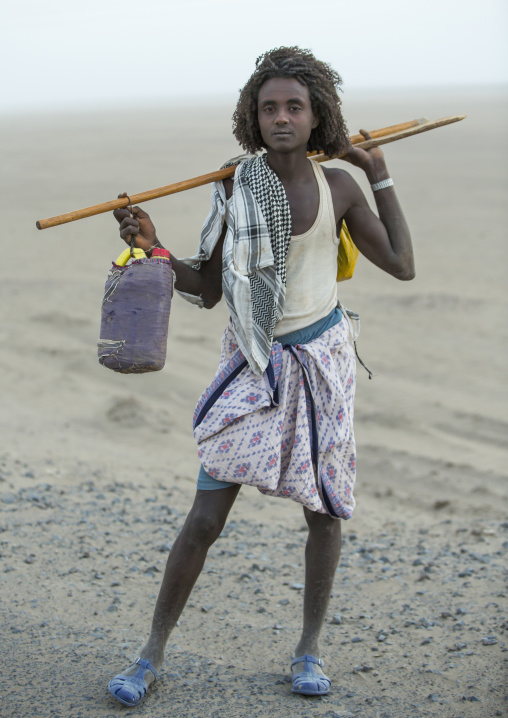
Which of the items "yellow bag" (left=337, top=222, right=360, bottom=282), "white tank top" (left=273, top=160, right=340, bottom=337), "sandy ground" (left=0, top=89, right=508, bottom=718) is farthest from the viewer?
"sandy ground" (left=0, top=89, right=508, bottom=718)

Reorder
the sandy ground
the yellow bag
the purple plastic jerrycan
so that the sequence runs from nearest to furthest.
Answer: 1. the purple plastic jerrycan
2. the yellow bag
3. the sandy ground

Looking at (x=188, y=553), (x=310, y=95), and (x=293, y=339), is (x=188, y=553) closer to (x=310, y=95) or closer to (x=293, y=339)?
(x=293, y=339)

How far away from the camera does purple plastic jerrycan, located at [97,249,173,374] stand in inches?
99.3

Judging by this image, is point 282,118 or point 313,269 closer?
point 282,118

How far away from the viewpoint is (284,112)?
258 cm

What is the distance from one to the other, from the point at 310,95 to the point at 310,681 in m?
1.83

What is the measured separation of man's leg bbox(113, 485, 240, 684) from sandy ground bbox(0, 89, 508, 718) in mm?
249

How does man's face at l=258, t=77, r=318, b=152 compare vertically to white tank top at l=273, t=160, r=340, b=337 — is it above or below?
above

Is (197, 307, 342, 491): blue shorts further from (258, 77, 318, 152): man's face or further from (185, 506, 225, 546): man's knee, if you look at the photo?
(258, 77, 318, 152): man's face

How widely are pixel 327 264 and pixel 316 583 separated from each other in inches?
40.4

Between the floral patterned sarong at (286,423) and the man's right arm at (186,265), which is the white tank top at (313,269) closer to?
the floral patterned sarong at (286,423)

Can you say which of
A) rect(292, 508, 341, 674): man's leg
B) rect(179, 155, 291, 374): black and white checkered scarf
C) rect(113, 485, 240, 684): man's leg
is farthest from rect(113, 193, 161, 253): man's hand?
rect(292, 508, 341, 674): man's leg

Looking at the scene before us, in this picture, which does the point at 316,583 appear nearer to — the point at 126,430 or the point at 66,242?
the point at 126,430

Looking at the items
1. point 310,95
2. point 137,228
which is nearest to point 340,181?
point 310,95
